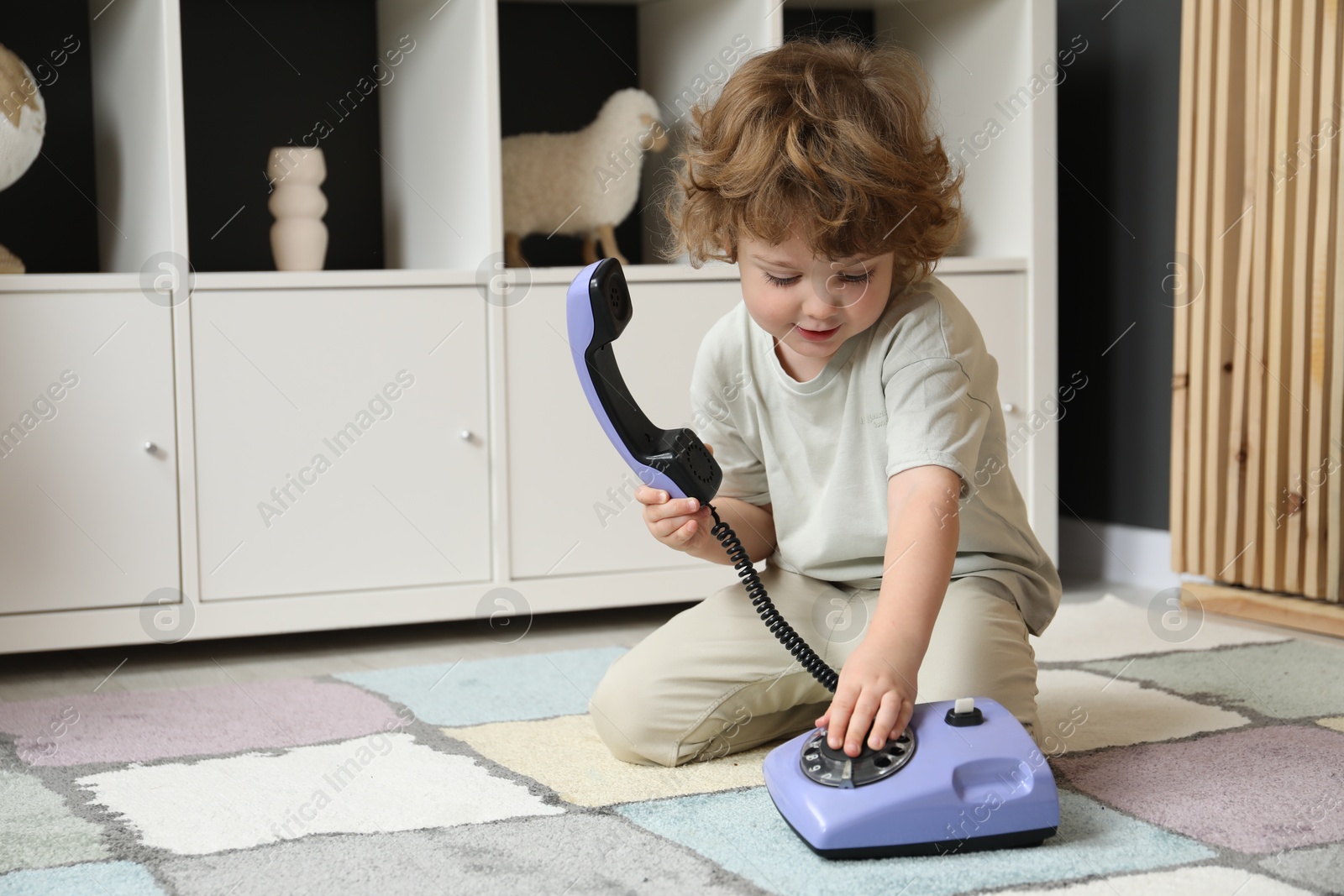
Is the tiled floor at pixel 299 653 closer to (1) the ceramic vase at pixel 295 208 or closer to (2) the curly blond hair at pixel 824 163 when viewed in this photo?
(1) the ceramic vase at pixel 295 208

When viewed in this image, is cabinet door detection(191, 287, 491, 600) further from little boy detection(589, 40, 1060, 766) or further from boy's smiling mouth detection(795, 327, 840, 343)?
boy's smiling mouth detection(795, 327, 840, 343)

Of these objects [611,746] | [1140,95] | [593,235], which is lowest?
→ [611,746]

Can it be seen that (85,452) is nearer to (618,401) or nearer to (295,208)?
(295,208)

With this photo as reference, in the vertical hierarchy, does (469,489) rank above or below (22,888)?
above

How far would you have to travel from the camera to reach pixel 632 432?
106 cm

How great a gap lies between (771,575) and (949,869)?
1.40 feet

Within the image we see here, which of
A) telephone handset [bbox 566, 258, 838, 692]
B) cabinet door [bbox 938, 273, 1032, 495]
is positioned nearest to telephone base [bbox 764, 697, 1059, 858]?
telephone handset [bbox 566, 258, 838, 692]

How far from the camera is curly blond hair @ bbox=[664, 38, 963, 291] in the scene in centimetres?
101

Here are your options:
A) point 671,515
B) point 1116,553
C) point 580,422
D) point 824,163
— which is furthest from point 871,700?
point 1116,553

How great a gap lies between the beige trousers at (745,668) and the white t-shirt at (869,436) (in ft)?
0.10

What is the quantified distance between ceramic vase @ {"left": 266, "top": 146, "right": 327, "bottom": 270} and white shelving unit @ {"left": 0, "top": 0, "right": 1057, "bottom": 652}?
0.12m

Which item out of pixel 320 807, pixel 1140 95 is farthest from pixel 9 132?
pixel 1140 95

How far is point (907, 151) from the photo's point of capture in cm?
106

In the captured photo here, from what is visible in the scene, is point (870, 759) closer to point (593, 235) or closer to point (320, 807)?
point (320, 807)
